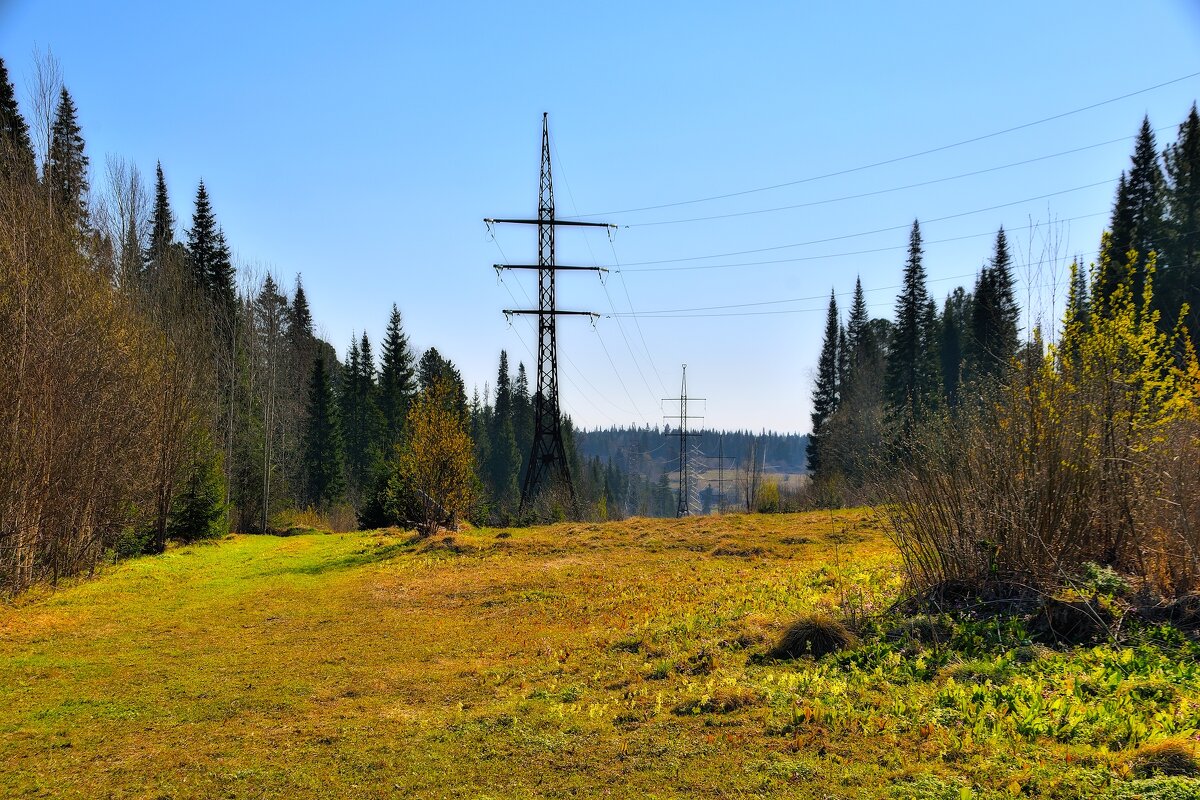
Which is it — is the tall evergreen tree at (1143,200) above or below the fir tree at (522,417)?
above

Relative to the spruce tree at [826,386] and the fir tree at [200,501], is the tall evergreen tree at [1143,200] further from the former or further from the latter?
the fir tree at [200,501]

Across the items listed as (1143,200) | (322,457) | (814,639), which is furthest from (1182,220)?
(322,457)

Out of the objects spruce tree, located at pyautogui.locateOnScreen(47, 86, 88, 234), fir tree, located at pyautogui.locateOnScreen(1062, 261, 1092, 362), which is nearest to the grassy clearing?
fir tree, located at pyautogui.locateOnScreen(1062, 261, 1092, 362)

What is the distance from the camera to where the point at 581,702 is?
591cm

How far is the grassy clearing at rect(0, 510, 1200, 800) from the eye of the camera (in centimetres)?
393

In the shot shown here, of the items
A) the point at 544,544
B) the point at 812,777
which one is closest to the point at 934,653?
the point at 812,777

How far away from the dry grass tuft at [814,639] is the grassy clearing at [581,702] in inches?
8.0

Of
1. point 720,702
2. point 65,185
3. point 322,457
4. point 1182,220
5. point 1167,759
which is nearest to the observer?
point 1167,759

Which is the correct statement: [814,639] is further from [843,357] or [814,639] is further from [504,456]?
[504,456]

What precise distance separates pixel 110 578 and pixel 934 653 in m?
15.8

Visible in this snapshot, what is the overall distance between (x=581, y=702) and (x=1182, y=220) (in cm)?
4237

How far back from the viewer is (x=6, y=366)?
10.2 m

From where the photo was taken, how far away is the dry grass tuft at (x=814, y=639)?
6352 millimetres

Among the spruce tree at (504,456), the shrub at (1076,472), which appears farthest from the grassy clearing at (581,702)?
the spruce tree at (504,456)
